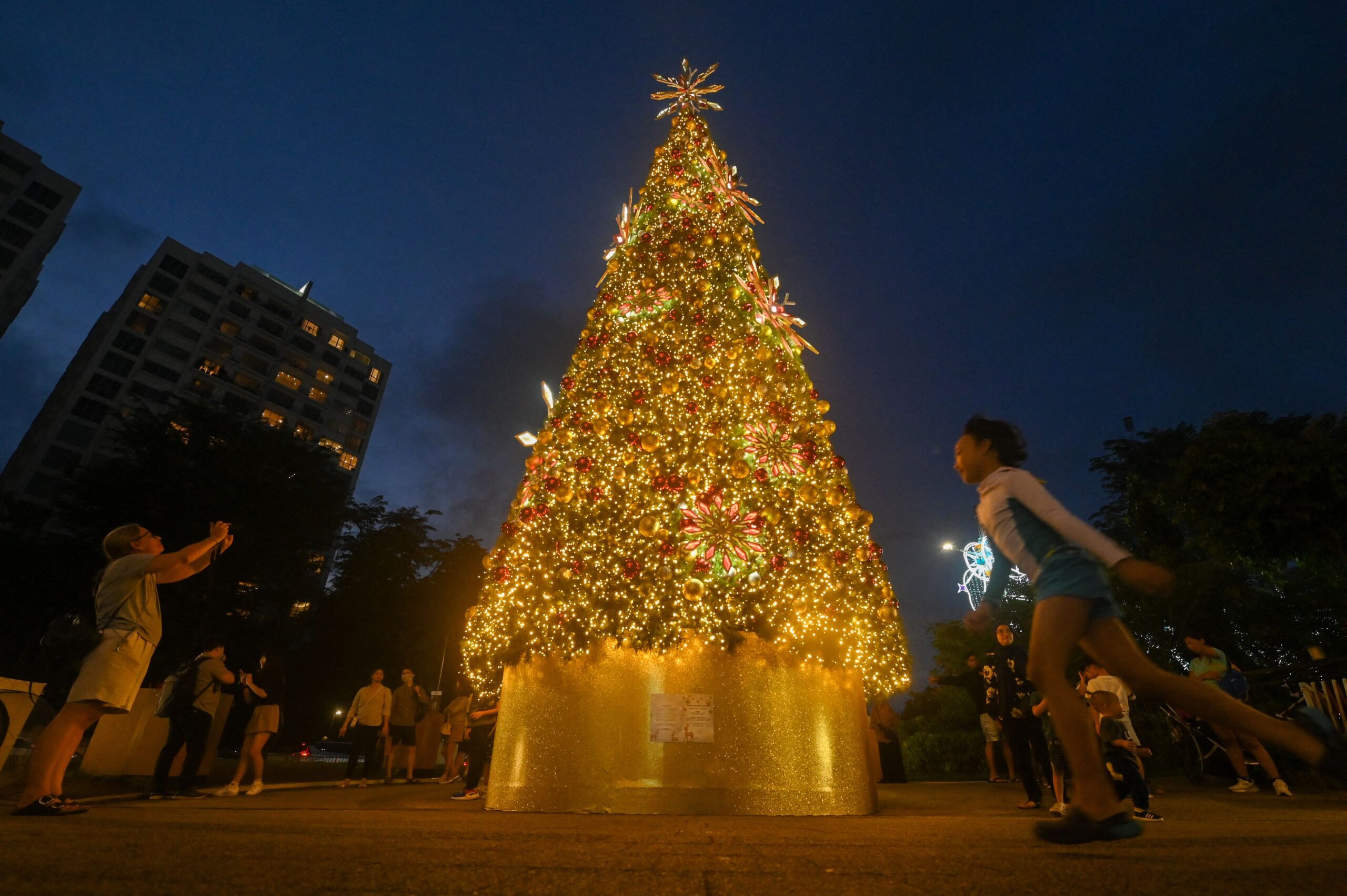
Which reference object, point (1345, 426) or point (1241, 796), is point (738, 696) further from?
point (1345, 426)

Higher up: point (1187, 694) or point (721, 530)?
point (721, 530)

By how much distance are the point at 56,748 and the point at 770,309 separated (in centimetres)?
709

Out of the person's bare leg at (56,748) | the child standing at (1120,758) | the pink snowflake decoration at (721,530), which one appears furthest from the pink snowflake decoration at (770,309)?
the person's bare leg at (56,748)

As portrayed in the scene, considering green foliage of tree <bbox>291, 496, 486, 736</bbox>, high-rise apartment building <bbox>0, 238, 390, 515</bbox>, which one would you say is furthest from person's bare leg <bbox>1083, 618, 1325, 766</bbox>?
high-rise apartment building <bbox>0, 238, 390, 515</bbox>

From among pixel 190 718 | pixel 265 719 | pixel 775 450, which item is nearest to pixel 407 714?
pixel 265 719

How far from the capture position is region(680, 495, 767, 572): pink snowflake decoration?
592cm

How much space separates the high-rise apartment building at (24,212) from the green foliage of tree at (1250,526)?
73.0 metres

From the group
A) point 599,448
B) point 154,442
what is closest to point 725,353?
point 599,448

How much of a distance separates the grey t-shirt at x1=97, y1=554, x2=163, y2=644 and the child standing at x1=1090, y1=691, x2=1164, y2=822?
6.93 meters

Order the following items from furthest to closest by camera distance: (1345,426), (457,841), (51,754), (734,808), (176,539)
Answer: (176,539) → (1345,426) → (734,808) → (51,754) → (457,841)

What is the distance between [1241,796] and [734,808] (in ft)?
20.8

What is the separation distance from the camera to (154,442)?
21.6m

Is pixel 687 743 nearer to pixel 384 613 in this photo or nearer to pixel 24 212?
pixel 384 613

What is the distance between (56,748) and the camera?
386 cm
